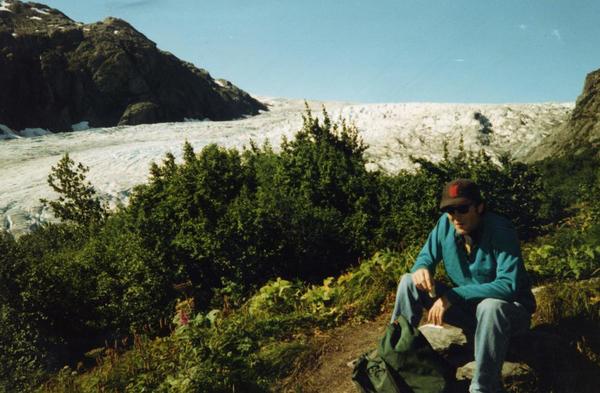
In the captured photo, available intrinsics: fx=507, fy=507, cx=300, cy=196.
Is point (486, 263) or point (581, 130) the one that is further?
point (581, 130)

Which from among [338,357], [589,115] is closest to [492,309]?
[338,357]

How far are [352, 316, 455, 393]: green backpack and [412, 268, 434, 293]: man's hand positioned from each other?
28cm

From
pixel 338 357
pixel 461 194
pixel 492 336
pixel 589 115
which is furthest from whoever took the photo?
pixel 589 115

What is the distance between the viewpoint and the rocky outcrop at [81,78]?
3108 inches

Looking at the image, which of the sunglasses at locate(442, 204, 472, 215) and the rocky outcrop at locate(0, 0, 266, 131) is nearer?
the sunglasses at locate(442, 204, 472, 215)

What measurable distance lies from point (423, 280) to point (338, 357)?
1.92m

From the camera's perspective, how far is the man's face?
11.3 ft

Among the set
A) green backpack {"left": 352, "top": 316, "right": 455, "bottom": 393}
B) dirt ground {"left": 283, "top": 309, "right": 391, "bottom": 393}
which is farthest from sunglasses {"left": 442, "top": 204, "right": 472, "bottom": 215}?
dirt ground {"left": 283, "top": 309, "right": 391, "bottom": 393}

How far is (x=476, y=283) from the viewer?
3.57 meters

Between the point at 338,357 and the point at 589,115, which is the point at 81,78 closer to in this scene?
the point at 589,115

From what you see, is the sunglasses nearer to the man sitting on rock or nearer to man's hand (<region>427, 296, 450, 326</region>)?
the man sitting on rock

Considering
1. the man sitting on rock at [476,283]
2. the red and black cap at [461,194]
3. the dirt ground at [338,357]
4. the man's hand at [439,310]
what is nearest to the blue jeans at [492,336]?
the man sitting on rock at [476,283]

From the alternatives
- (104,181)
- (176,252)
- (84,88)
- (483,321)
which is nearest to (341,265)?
(176,252)

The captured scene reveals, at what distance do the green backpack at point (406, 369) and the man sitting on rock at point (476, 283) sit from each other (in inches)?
7.7
